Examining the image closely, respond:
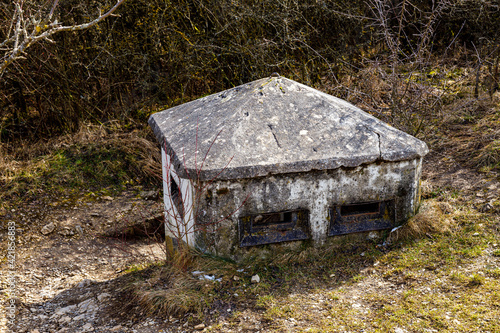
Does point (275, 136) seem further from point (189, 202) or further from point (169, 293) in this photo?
point (169, 293)

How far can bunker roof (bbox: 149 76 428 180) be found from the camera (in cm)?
352

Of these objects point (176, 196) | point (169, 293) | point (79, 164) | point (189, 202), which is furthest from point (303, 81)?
point (169, 293)

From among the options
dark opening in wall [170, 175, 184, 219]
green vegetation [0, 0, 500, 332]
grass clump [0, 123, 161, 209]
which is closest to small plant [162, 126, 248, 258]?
dark opening in wall [170, 175, 184, 219]

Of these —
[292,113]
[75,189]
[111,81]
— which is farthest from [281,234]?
[111,81]

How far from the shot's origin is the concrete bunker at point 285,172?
140 inches

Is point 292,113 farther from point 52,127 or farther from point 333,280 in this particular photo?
point 52,127

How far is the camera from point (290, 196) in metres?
3.63

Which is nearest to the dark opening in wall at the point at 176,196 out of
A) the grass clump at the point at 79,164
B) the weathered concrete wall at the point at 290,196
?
the weathered concrete wall at the point at 290,196

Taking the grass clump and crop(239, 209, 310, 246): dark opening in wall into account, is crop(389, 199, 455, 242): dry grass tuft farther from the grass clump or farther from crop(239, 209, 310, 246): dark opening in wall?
the grass clump

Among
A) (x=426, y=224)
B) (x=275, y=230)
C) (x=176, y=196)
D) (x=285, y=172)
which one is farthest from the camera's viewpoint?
(x=176, y=196)

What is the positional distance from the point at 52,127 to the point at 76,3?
2.10 metres

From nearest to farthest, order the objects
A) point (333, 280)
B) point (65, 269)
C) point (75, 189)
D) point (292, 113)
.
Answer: point (333, 280) → point (292, 113) → point (65, 269) → point (75, 189)

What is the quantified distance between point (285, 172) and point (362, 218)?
96 cm

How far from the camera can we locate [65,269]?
477 centimetres
